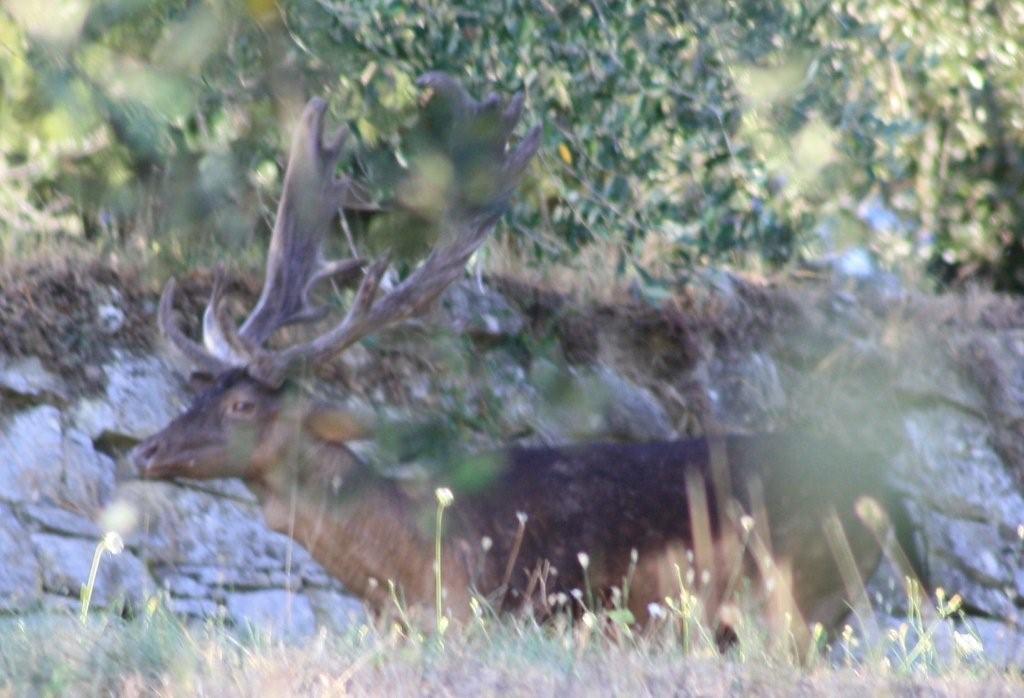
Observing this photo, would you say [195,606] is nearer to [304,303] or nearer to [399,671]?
[304,303]

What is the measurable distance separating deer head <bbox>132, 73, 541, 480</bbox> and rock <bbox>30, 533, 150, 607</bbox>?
886mm

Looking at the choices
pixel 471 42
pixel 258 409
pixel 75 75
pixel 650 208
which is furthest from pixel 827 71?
pixel 75 75

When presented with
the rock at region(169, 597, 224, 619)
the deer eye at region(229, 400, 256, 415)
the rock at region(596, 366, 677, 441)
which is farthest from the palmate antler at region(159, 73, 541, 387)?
the rock at region(596, 366, 677, 441)

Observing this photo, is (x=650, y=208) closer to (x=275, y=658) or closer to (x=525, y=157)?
(x=525, y=157)

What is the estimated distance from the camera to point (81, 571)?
865 cm

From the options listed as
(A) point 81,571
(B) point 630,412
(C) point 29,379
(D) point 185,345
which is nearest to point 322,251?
(D) point 185,345

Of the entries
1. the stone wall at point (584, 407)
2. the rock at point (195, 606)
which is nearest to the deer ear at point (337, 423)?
the stone wall at point (584, 407)

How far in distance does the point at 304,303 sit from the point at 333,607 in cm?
165

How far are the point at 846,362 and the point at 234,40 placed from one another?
515cm

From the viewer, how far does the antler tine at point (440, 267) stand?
27.7 ft

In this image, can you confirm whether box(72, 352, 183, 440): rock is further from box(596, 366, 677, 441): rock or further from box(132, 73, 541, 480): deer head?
box(596, 366, 677, 441): rock

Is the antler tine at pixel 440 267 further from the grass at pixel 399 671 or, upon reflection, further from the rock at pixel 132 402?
the grass at pixel 399 671

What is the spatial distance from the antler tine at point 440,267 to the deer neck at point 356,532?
1.53 ft

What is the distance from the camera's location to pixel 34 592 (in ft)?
27.3
